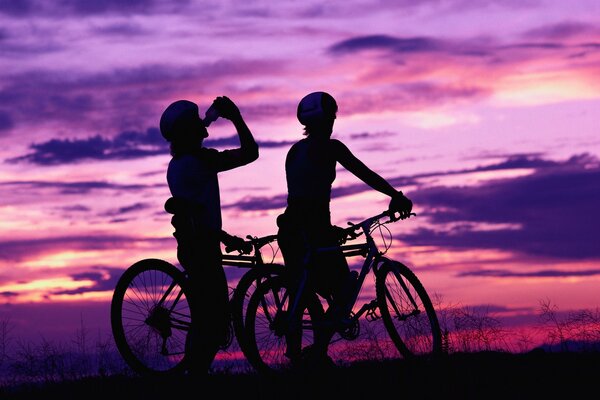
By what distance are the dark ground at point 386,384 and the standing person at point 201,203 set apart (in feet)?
2.08

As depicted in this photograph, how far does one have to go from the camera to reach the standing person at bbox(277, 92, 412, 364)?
10336 mm

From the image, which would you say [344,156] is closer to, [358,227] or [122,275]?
[358,227]

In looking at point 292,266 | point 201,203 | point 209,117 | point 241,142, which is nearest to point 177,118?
point 209,117

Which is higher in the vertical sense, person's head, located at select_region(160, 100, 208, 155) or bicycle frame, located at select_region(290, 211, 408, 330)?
person's head, located at select_region(160, 100, 208, 155)

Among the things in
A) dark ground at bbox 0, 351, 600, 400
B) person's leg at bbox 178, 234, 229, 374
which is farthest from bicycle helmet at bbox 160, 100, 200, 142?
dark ground at bbox 0, 351, 600, 400

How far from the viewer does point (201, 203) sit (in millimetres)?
9734

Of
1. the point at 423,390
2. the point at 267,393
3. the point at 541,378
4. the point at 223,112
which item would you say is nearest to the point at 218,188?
the point at 223,112

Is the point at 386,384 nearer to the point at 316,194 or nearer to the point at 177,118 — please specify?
the point at 316,194

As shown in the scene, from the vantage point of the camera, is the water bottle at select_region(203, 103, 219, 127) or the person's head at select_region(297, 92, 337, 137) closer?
the water bottle at select_region(203, 103, 219, 127)

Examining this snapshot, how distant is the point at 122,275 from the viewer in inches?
405

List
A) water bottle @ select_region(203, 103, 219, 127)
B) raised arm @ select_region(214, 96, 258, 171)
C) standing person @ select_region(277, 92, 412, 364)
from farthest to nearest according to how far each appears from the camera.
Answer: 1. standing person @ select_region(277, 92, 412, 364)
2. water bottle @ select_region(203, 103, 219, 127)
3. raised arm @ select_region(214, 96, 258, 171)

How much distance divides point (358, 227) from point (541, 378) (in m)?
2.49

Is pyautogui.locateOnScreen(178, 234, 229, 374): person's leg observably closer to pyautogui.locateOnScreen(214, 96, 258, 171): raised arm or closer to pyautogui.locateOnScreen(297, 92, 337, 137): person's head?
pyautogui.locateOnScreen(214, 96, 258, 171): raised arm

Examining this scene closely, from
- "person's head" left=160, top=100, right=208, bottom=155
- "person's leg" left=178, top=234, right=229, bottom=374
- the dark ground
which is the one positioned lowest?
the dark ground
